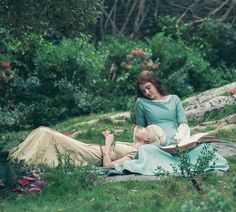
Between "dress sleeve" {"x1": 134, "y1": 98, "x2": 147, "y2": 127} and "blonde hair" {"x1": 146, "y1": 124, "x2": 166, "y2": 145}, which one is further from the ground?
"dress sleeve" {"x1": 134, "y1": 98, "x2": 147, "y2": 127}

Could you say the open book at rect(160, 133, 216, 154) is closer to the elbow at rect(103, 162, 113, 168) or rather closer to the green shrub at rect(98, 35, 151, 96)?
the elbow at rect(103, 162, 113, 168)

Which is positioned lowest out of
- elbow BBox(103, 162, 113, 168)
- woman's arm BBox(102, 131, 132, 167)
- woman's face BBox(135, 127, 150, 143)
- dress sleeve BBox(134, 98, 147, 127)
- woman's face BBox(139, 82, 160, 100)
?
elbow BBox(103, 162, 113, 168)

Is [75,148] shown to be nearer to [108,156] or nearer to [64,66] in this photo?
[108,156]

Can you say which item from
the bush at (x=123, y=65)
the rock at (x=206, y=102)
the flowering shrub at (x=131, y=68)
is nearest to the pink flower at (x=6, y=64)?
the bush at (x=123, y=65)

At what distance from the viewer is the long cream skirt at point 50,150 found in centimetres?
915

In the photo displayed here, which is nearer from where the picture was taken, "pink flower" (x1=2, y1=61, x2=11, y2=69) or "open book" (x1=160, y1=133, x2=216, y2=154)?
"open book" (x1=160, y1=133, x2=216, y2=154)

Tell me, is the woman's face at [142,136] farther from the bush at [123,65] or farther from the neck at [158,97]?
the bush at [123,65]

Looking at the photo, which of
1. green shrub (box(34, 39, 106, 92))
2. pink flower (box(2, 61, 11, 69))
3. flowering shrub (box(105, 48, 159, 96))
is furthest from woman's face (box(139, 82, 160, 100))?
flowering shrub (box(105, 48, 159, 96))

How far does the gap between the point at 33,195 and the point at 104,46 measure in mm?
9863

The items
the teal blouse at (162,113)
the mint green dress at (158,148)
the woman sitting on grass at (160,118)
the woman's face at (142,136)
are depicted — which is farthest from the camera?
the teal blouse at (162,113)

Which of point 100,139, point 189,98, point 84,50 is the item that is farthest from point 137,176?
point 84,50

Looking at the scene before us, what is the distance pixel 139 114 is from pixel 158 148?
0.79 meters

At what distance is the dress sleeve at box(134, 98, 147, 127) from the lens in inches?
380

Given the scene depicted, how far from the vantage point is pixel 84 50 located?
15.8m
